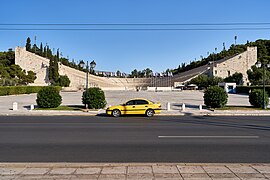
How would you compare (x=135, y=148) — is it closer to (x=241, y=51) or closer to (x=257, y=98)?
(x=257, y=98)

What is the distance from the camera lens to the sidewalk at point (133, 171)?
17.6 ft

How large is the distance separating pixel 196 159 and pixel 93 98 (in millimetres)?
18887

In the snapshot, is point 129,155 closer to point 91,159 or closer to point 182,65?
point 91,159

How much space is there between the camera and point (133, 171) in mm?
5766

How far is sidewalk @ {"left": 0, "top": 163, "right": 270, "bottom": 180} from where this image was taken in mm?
5367

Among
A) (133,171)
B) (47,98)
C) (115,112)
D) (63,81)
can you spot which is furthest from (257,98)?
(63,81)

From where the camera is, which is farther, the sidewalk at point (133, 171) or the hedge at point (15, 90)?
the hedge at point (15, 90)

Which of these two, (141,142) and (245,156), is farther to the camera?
(141,142)

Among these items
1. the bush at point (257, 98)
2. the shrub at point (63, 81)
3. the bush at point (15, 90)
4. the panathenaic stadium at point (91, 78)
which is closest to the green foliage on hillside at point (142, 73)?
the panathenaic stadium at point (91, 78)

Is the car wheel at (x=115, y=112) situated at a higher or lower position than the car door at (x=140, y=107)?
lower

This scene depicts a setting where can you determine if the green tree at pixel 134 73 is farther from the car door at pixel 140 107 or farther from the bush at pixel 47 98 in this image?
the car door at pixel 140 107

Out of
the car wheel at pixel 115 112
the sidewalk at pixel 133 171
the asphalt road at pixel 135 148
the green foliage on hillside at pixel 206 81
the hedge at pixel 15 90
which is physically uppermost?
the green foliage on hillside at pixel 206 81

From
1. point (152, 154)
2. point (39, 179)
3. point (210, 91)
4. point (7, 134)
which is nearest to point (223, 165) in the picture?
point (152, 154)

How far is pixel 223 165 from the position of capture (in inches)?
245
